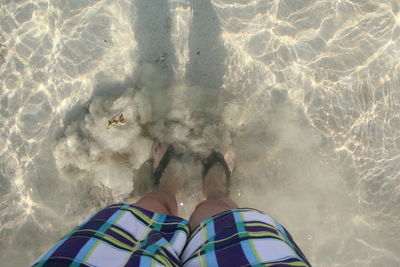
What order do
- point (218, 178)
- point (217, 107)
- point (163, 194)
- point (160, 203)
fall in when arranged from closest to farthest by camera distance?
point (160, 203)
point (163, 194)
point (217, 107)
point (218, 178)

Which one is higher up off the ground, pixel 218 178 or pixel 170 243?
pixel 170 243

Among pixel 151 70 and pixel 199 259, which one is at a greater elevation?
pixel 151 70

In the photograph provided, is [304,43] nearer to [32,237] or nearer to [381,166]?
[381,166]

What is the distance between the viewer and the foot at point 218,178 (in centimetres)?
360

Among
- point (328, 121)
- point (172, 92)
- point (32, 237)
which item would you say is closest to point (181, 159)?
point (172, 92)

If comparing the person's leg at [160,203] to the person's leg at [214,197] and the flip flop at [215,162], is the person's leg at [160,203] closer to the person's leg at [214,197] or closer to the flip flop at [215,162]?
the person's leg at [214,197]

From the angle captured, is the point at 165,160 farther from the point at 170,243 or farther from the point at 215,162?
the point at 170,243

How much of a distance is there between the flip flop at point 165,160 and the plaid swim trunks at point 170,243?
148 centimetres

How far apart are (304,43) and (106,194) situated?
9.71 ft

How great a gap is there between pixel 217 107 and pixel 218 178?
85 centimetres

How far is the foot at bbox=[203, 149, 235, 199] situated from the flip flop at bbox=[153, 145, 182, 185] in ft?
1.45

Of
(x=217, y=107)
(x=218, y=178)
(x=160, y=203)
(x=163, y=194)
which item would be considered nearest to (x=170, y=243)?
(x=160, y=203)

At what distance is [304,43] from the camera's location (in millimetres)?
3545

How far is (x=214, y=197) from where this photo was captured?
337 centimetres
